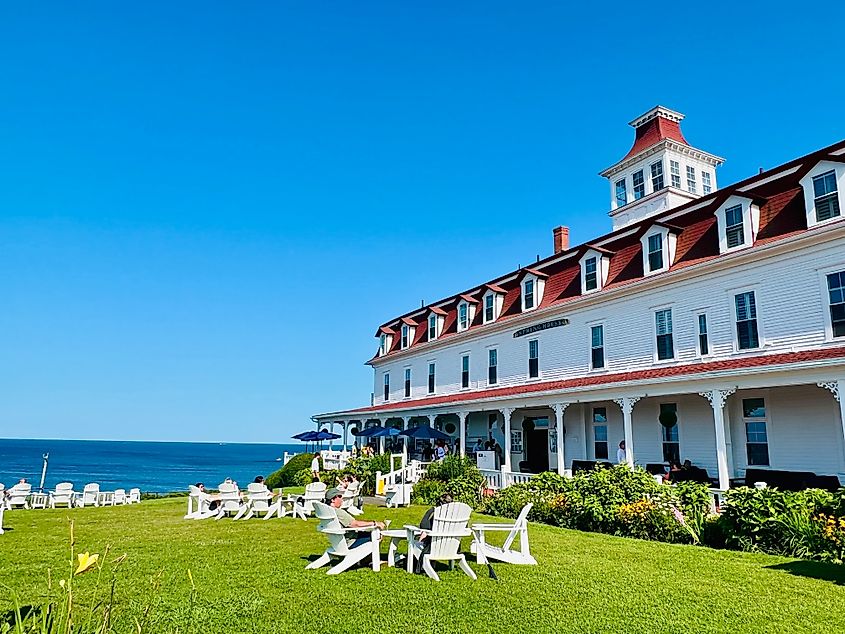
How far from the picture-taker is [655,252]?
20297 mm

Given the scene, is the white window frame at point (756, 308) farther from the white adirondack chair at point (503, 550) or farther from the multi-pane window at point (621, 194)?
the multi-pane window at point (621, 194)

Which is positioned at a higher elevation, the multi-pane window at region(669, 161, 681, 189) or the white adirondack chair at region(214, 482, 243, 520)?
the multi-pane window at region(669, 161, 681, 189)

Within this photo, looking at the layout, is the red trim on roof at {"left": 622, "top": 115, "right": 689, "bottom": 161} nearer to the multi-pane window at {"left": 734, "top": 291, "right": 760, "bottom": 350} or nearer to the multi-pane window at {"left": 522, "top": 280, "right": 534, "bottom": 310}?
the multi-pane window at {"left": 522, "top": 280, "right": 534, "bottom": 310}

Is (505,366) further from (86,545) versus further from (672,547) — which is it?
(86,545)

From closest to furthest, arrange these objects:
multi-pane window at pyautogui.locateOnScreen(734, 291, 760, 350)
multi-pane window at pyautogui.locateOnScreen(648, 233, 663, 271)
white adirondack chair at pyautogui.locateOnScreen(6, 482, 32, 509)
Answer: multi-pane window at pyautogui.locateOnScreen(734, 291, 760, 350) < multi-pane window at pyautogui.locateOnScreen(648, 233, 663, 271) < white adirondack chair at pyautogui.locateOnScreen(6, 482, 32, 509)

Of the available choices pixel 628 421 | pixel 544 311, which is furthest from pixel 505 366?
pixel 628 421

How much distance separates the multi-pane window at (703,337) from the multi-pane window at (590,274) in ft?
15.2

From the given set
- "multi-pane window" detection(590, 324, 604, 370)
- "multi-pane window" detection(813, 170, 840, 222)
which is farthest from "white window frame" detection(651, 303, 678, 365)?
"multi-pane window" detection(813, 170, 840, 222)

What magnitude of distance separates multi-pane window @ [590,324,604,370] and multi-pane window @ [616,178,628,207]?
8592 millimetres

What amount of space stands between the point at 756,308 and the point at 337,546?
12966mm

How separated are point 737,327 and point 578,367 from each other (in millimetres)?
6360

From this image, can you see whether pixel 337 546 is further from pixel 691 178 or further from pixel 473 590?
pixel 691 178

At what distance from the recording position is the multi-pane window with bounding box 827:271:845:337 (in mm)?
15219

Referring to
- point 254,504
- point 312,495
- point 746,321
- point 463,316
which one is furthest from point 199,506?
point 463,316
